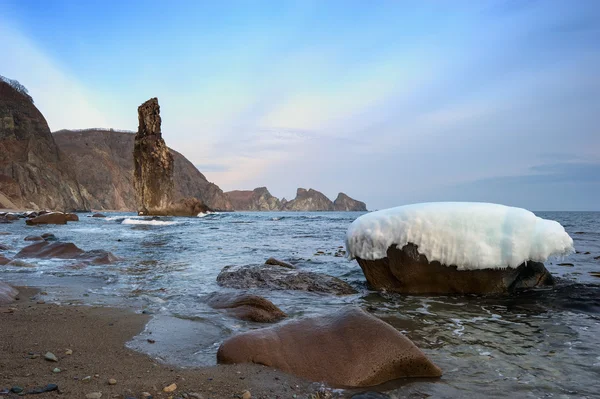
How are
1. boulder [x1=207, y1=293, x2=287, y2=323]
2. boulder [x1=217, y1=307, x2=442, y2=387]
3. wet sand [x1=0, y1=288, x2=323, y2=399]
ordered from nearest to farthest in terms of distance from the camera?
wet sand [x1=0, y1=288, x2=323, y2=399], boulder [x1=217, y1=307, x2=442, y2=387], boulder [x1=207, y1=293, x2=287, y2=323]

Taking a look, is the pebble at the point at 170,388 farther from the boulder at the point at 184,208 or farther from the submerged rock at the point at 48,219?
the boulder at the point at 184,208

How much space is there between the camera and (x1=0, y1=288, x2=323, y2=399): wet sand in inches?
105

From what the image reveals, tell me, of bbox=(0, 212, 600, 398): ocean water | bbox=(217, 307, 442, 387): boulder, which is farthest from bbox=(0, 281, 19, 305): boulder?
bbox=(217, 307, 442, 387): boulder

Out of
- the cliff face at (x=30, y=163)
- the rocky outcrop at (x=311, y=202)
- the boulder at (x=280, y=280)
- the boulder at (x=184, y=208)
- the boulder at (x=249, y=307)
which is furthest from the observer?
the rocky outcrop at (x=311, y=202)

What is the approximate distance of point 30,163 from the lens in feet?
222

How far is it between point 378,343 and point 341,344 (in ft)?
1.16

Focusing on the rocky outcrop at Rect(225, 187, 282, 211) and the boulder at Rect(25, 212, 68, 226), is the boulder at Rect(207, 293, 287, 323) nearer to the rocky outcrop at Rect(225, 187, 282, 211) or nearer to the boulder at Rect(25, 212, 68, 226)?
the boulder at Rect(25, 212, 68, 226)

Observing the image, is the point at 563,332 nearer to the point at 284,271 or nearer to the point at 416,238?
the point at 416,238

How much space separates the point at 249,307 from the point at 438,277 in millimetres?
3590

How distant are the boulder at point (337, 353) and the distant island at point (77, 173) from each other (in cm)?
5903

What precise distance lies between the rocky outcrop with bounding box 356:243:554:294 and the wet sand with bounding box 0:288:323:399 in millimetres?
4215

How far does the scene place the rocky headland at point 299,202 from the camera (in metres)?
186

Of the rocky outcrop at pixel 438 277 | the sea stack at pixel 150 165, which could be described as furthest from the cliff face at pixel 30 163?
the rocky outcrop at pixel 438 277

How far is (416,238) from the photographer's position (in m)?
6.81
